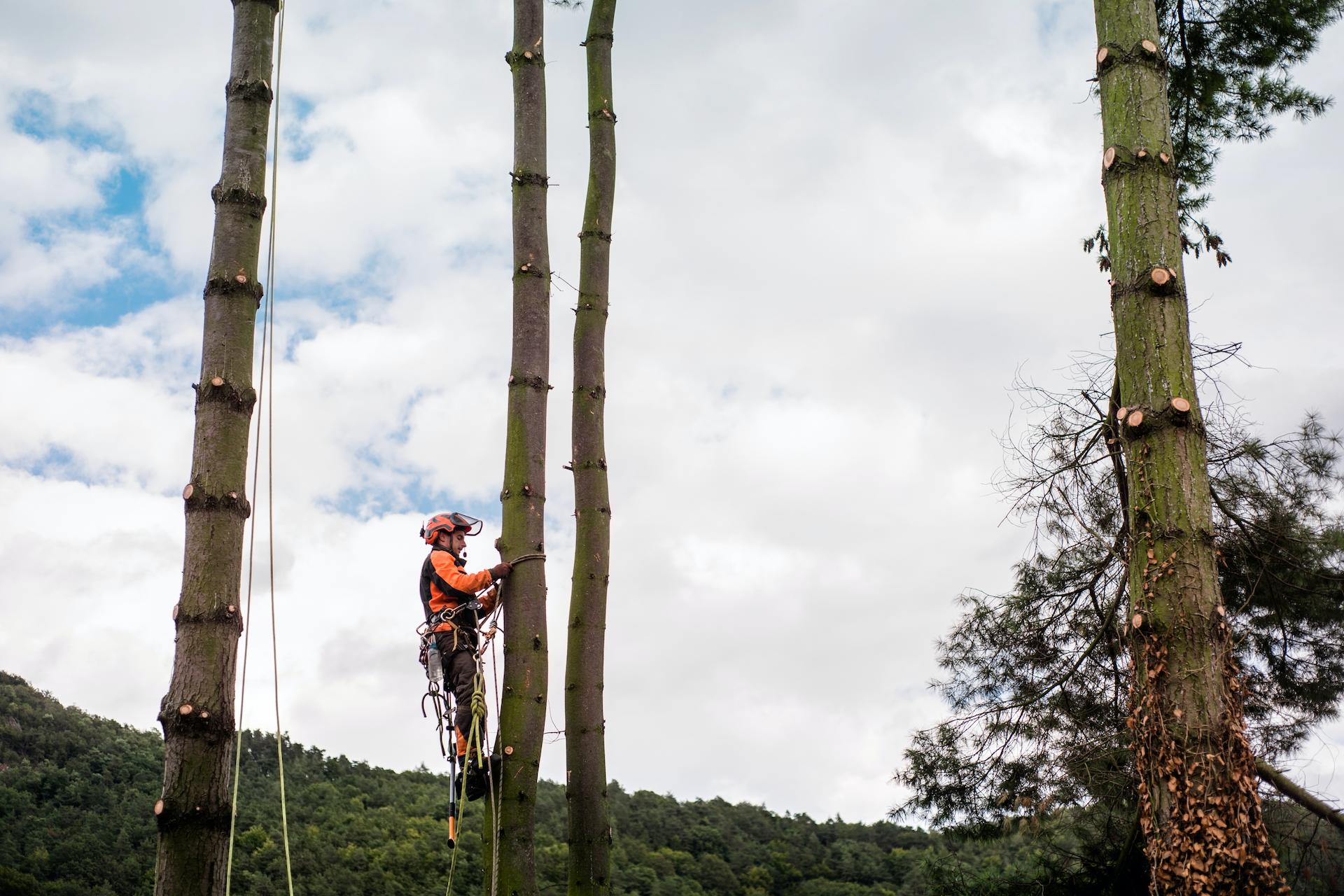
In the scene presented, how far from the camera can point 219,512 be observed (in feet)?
13.9

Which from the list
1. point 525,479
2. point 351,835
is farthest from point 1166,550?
point 351,835

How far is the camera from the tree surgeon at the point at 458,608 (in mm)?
5812

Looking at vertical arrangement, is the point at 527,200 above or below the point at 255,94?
above

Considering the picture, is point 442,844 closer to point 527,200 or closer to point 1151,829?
point 527,200

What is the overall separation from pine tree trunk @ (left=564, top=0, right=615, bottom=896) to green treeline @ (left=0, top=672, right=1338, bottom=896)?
12.8 ft

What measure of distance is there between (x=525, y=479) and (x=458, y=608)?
80 cm

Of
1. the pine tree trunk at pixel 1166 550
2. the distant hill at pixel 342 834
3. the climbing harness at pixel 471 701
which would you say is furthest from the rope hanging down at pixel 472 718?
the distant hill at pixel 342 834

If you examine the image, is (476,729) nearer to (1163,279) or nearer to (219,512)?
(219,512)

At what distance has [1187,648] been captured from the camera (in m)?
4.32

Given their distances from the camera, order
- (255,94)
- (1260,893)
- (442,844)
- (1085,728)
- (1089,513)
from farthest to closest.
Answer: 1. (442,844)
2. (1085,728)
3. (1089,513)
4. (255,94)
5. (1260,893)

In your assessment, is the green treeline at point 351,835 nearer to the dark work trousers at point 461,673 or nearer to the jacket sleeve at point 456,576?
the dark work trousers at point 461,673

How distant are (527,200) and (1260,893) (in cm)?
485

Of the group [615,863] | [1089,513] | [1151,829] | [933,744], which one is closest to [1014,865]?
[933,744]

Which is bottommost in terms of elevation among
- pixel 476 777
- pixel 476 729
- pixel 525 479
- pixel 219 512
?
pixel 476 777
